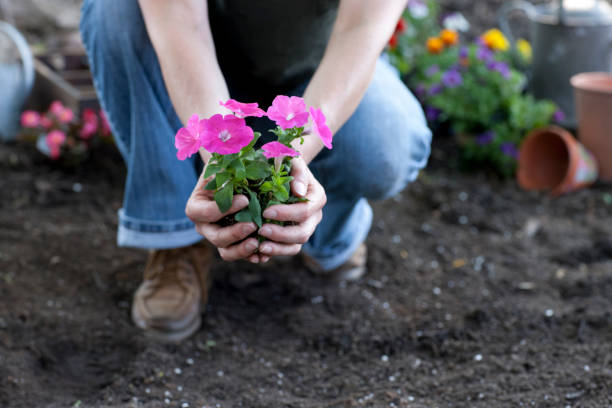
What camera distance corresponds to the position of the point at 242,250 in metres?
1.15

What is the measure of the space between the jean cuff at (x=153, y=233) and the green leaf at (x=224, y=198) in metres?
0.68

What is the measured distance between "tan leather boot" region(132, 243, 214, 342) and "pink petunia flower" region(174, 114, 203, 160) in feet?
2.53

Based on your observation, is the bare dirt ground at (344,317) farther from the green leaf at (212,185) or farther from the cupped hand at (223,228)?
the green leaf at (212,185)

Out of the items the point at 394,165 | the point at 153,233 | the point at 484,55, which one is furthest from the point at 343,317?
the point at 484,55

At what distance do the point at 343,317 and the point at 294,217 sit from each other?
82cm

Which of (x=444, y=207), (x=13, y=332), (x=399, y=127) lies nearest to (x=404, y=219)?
(x=444, y=207)

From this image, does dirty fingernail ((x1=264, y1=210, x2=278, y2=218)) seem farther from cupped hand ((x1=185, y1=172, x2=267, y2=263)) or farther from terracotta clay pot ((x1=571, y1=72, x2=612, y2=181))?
terracotta clay pot ((x1=571, y1=72, x2=612, y2=181))

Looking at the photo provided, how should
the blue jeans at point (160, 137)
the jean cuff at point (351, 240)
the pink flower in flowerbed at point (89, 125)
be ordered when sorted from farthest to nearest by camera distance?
the pink flower in flowerbed at point (89, 125)
the jean cuff at point (351, 240)
the blue jeans at point (160, 137)

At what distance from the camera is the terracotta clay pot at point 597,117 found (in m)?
2.71

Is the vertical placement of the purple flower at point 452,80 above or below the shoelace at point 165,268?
above

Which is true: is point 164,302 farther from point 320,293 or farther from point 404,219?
point 404,219

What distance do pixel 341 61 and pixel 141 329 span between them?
3.06ft

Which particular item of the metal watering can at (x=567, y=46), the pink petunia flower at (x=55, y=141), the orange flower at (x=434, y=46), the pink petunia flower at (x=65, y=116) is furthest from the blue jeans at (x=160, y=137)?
the metal watering can at (x=567, y=46)

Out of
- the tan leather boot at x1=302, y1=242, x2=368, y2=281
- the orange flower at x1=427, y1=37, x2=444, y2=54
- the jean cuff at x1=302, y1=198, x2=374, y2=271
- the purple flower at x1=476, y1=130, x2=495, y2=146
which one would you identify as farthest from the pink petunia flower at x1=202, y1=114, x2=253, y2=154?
the orange flower at x1=427, y1=37, x2=444, y2=54
